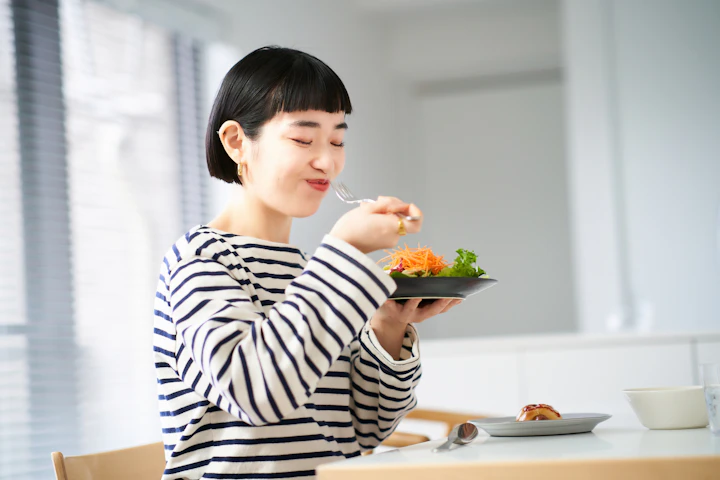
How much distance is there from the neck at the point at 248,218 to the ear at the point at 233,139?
63mm

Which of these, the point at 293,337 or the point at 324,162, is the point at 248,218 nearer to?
the point at 324,162

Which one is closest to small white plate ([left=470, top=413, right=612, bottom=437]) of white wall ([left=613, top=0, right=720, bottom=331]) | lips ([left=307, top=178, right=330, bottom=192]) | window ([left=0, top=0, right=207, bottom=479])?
A: lips ([left=307, top=178, right=330, bottom=192])

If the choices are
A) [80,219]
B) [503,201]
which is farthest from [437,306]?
[503,201]

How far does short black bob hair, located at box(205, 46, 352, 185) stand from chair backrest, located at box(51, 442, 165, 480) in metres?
0.51

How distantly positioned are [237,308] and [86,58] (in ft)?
5.79

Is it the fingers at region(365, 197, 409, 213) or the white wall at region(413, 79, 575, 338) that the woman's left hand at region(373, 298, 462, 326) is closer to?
the fingers at region(365, 197, 409, 213)

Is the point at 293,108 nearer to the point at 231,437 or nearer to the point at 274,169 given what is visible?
the point at 274,169

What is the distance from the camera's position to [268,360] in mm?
833

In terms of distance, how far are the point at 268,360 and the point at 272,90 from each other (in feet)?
1.39

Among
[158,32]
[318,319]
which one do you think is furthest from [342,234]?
[158,32]

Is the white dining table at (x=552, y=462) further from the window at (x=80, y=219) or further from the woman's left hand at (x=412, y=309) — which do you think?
the window at (x=80, y=219)

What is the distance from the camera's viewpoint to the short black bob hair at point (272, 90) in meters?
1.07

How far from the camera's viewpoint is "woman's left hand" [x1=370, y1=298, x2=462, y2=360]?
1.07m

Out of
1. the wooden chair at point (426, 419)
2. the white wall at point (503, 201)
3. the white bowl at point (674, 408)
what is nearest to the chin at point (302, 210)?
the white bowl at point (674, 408)
